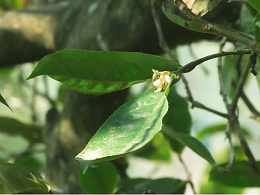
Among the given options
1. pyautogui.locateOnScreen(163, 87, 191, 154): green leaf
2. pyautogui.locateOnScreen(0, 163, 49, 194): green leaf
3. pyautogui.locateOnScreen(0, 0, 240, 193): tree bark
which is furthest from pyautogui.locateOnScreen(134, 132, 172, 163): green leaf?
pyautogui.locateOnScreen(0, 163, 49, 194): green leaf

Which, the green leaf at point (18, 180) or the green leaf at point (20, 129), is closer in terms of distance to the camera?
the green leaf at point (18, 180)

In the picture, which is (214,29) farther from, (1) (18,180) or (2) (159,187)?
(2) (159,187)

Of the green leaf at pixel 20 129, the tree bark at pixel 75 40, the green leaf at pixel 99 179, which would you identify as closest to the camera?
the green leaf at pixel 99 179

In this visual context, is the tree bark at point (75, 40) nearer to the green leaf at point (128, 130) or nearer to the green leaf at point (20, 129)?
the green leaf at point (20, 129)

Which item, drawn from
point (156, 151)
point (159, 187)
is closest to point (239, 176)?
point (159, 187)

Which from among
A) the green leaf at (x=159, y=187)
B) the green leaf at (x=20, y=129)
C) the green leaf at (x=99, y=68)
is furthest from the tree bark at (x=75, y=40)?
the green leaf at (x=99, y=68)

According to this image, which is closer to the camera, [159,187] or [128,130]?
[128,130]

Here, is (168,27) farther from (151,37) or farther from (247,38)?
(247,38)
